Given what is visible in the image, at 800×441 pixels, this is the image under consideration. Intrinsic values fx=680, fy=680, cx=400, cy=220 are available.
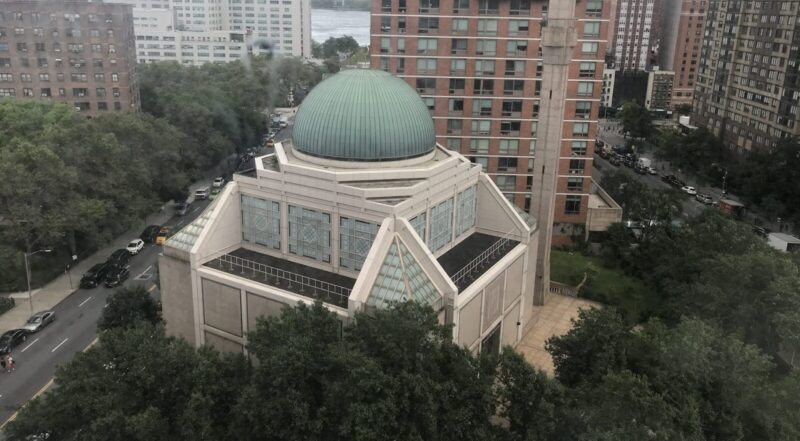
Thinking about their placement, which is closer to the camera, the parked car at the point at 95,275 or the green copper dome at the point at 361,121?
the green copper dome at the point at 361,121

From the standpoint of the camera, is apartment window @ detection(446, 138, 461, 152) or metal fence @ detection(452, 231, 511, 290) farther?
apartment window @ detection(446, 138, 461, 152)

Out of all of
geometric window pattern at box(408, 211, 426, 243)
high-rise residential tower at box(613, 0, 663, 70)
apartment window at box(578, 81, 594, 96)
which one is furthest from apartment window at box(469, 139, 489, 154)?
high-rise residential tower at box(613, 0, 663, 70)

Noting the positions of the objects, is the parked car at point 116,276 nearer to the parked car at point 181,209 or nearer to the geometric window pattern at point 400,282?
the parked car at point 181,209

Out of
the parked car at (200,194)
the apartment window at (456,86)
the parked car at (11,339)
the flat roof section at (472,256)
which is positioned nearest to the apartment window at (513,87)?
the apartment window at (456,86)

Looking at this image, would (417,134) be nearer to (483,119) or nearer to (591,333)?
(591,333)

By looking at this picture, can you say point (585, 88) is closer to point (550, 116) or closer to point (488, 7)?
point (488, 7)

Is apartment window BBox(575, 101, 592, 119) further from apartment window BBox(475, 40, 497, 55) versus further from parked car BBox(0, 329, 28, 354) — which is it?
parked car BBox(0, 329, 28, 354)
